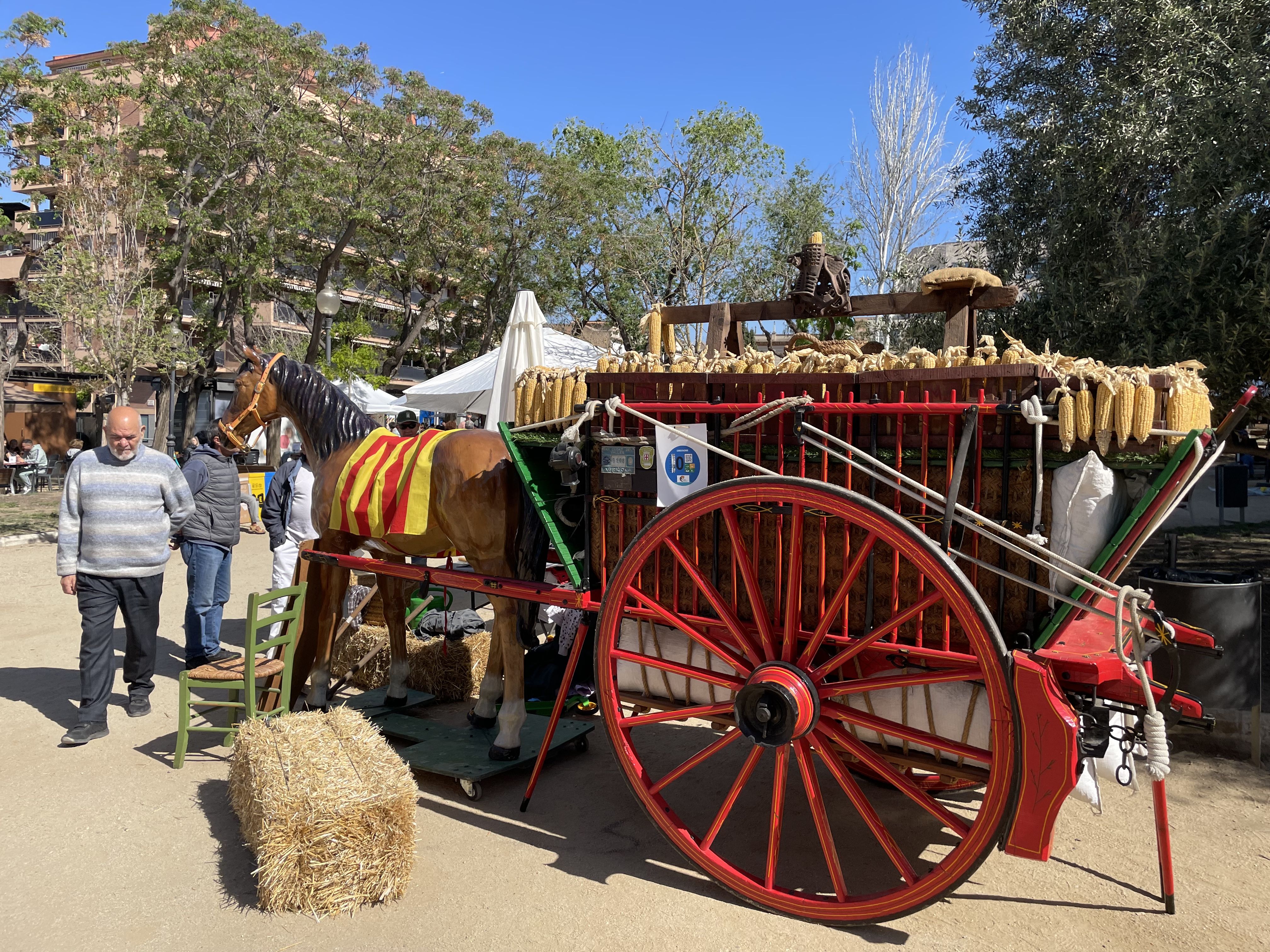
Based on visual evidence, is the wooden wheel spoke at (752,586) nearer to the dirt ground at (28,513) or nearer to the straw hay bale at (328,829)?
the straw hay bale at (328,829)

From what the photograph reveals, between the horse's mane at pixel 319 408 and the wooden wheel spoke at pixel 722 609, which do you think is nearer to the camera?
the wooden wheel spoke at pixel 722 609

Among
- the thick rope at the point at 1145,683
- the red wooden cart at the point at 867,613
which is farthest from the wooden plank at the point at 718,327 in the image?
the thick rope at the point at 1145,683

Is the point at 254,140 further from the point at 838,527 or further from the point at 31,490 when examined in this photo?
the point at 838,527

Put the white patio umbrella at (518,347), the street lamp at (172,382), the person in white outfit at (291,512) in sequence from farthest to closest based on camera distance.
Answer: the street lamp at (172,382), the white patio umbrella at (518,347), the person in white outfit at (291,512)

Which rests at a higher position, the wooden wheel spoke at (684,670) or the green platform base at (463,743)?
the wooden wheel spoke at (684,670)

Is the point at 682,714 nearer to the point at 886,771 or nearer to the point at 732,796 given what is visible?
the point at 732,796

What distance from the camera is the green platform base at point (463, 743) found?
4328 millimetres

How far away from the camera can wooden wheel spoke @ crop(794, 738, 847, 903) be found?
2992 mm

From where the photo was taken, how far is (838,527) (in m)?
3.10

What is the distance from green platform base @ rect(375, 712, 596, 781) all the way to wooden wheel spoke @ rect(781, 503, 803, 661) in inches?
61.8

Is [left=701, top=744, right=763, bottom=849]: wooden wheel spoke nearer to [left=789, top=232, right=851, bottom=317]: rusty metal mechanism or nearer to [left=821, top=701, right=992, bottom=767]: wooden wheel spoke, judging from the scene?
[left=821, top=701, right=992, bottom=767]: wooden wheel spoke

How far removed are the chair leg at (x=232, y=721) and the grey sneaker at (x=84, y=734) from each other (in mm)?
701

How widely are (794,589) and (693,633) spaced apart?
476mm

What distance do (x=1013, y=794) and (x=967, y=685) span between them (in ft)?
1.24
